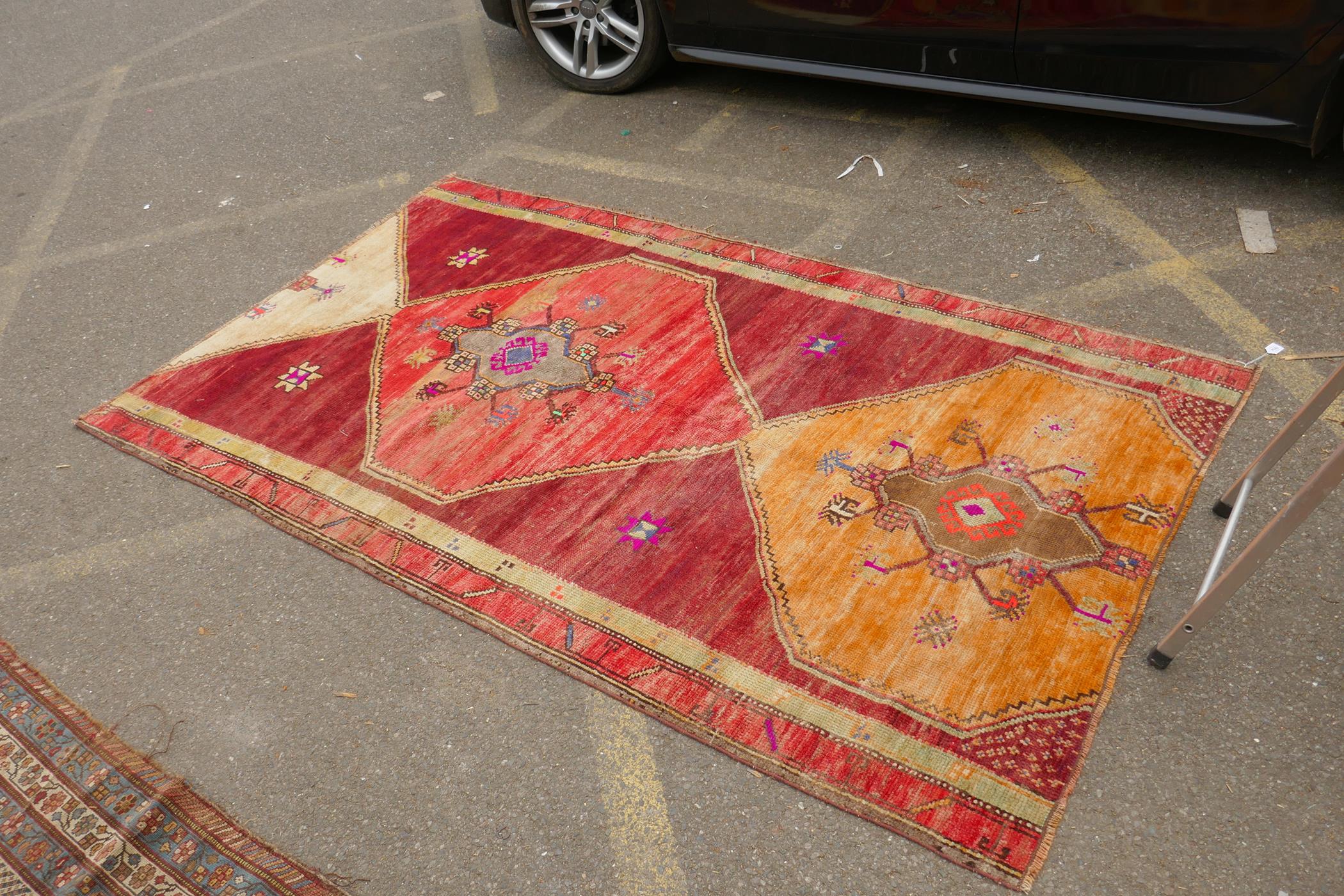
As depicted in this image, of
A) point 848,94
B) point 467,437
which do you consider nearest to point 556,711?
point 467,437

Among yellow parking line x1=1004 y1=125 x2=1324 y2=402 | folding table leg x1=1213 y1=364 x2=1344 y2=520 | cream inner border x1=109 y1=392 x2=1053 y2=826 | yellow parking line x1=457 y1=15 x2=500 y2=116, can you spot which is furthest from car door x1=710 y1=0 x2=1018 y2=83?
cream inner border x1=109 y1=392 x2=1053 y2=826

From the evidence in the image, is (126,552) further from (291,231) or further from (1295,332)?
(1295,332)

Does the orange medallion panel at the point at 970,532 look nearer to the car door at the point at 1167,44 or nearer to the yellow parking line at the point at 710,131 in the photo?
the car door at the point at 1167,44

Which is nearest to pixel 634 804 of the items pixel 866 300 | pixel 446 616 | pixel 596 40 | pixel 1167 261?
pixel 446 616

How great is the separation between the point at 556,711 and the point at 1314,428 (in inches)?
86.5

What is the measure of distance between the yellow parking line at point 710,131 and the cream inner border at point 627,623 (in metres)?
2.21

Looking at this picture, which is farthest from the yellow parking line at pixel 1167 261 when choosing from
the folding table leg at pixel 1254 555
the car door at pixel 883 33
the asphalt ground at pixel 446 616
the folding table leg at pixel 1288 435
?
the folding table leg at pixel 1254 555

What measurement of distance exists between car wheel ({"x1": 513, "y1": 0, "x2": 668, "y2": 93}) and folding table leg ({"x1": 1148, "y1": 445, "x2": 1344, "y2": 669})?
3279 mm

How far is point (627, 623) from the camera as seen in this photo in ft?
7.95

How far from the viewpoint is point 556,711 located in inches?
90.0

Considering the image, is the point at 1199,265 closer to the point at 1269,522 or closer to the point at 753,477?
the point at 1269,522

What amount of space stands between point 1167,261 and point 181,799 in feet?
11.0

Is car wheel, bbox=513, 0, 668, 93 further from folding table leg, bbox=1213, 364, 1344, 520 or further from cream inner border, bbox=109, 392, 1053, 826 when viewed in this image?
folding table leg, bbox=1213, 364, 1344, 520

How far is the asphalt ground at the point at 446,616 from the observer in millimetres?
2016
